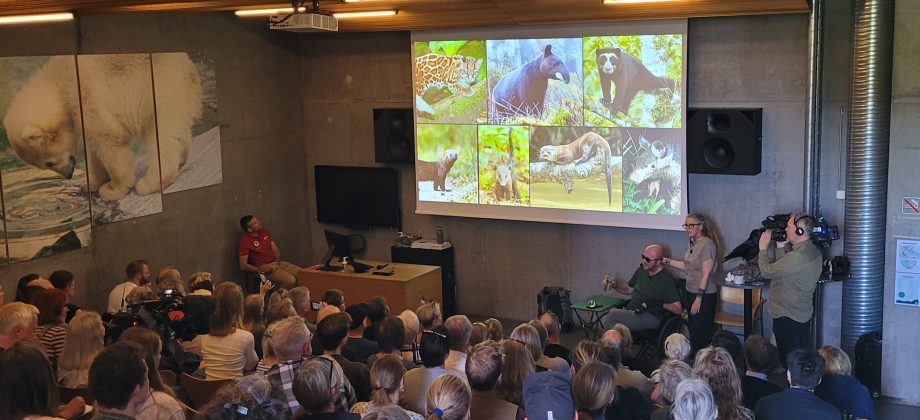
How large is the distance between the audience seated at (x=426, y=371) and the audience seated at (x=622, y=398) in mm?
795

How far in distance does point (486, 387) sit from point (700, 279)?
3.99 meters

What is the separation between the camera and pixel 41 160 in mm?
7582

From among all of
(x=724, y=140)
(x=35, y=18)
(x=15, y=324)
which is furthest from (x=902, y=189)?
(x=35, y=18)

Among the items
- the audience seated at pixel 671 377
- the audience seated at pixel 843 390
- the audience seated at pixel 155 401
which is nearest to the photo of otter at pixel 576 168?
the audience seated at pixel 843 390

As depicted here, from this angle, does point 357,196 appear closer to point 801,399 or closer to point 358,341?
point 358,341

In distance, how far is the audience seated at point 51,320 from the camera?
5.65 metres

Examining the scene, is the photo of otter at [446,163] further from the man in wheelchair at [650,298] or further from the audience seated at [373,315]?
the audience seated at [373,315]

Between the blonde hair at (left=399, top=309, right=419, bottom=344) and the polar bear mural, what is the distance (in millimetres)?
4074

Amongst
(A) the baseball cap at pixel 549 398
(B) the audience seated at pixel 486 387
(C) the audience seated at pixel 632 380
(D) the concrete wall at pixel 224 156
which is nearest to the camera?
(A) the baseball cap at pixel 549 398

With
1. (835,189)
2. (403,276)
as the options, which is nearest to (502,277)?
(403,276)

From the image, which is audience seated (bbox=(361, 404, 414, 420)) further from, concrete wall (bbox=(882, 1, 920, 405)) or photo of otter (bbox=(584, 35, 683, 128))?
photo of otter (bbox=(584, 35, 683, 128))

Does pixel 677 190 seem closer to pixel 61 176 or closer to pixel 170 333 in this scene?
pixel 170 333

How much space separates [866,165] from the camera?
6.76 m

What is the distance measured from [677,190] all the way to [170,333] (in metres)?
4.87
